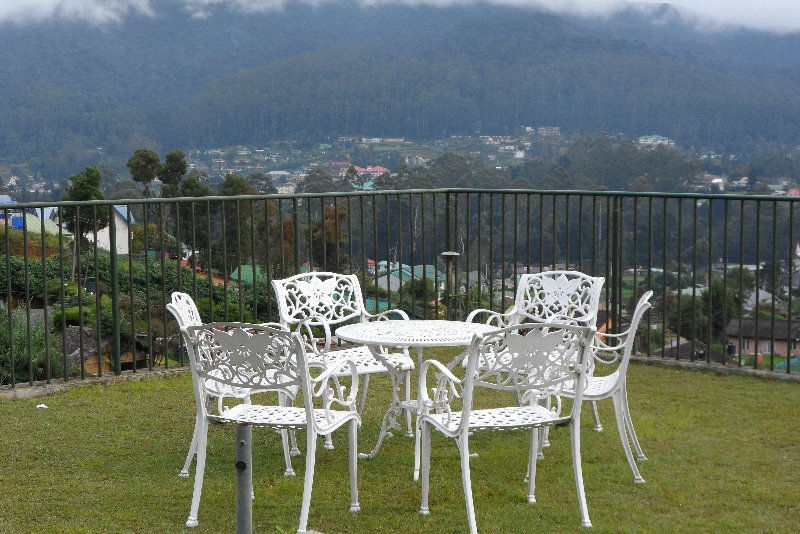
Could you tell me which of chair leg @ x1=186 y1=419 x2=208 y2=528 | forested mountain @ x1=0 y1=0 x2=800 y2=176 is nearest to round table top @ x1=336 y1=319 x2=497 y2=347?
chair leg @ x1=186 y1=419 x2=208 y2=528

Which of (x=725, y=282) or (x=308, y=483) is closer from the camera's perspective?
(x=308, y=483)

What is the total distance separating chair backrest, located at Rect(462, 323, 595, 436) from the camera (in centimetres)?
307

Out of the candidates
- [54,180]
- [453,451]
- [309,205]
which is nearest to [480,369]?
[453,451]

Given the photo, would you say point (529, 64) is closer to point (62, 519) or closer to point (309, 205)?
point (309, 205)

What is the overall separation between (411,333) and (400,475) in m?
0.62

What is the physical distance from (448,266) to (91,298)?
2.62m

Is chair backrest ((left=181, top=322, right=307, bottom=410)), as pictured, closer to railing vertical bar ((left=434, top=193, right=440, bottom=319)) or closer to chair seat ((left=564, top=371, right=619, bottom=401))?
chair seat ((left=564, top=371, right=619, bottom=401))

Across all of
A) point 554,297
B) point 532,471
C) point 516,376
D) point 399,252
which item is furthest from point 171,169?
point 516,376

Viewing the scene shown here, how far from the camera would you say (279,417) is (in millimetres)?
3254

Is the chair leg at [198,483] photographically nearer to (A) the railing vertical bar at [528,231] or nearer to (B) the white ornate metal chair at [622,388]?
(B) the white ornate metal chair at [622,388]

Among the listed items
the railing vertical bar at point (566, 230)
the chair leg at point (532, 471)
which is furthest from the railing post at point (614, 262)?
the chair leg at point (532, 471)

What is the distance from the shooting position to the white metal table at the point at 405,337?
3.70 m

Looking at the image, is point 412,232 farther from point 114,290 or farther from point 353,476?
point 353,476

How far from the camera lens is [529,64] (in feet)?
149
